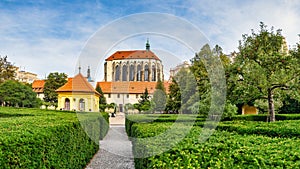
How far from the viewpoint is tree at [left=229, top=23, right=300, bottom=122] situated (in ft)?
41.0

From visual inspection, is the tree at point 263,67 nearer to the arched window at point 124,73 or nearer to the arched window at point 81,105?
the arched window at point 124,73

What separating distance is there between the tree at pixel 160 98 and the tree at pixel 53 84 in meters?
30.1

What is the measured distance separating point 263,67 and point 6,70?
37.9 meters

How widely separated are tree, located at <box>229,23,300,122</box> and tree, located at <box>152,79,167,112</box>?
372 inches

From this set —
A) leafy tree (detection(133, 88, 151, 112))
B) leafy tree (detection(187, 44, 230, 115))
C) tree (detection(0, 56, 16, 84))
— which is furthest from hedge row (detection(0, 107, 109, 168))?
tree (detection(0, 56, 16, 84))

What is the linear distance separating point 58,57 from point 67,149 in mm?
9881

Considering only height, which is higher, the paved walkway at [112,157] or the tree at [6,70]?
the tree at [6,70]

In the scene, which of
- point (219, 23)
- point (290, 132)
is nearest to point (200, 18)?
point (219, 23)

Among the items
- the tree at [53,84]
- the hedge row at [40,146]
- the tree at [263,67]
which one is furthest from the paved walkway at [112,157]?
the tree at [53,84]

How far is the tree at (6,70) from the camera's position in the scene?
40562 millimetres

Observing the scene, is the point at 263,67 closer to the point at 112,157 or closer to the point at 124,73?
the point at 112,157

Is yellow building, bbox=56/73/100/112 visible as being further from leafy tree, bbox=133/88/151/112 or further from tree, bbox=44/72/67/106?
tree, bbox=44/72/67/106

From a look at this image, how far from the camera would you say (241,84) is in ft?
42.1

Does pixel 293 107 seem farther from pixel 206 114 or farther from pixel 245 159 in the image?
pixel 245 159
